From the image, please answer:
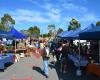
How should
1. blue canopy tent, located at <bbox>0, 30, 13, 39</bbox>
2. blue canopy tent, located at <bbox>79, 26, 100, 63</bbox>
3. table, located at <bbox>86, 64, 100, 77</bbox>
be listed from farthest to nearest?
1. blue canopy tent, located at <bbox>0, 30, 13, 39</bbox>
2. table, located at <bbox>86, 64, 100, 77</bbox>
3. blue canopy tent, located at <bbox>79, 26, 100, 63</bbox>

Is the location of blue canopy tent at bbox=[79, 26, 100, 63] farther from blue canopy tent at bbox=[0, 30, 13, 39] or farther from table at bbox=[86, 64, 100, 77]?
blue canopy tent at bbox=[0, 30, 13, 39]

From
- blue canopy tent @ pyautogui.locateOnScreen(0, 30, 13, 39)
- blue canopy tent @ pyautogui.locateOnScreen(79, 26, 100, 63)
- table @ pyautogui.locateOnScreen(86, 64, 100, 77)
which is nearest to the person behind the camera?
blue canopy tent @ pyautogui.locateOnScreen(79, 26, 100, 63)

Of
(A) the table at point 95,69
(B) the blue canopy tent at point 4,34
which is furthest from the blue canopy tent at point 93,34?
(B) the blue canopy tent at point 4,34

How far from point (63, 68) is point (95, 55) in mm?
3026

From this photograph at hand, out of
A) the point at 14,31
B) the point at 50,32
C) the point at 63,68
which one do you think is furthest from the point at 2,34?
the point at 50,32

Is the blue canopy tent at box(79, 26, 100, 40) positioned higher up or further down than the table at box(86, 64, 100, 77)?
higher up

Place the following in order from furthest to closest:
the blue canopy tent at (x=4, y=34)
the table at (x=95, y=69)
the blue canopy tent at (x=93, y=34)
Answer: the blue canopy tent at (x=4, y=34), the table at (x=95, y=69), the blue canopy tent at (x=93, y=34)

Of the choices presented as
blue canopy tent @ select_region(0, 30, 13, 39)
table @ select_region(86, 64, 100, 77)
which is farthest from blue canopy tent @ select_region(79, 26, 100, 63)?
blue canopy tent @ select_region(0, 30, 13, 39)

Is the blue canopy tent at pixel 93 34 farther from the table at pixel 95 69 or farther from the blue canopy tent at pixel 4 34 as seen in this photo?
the blue canopy tent at pixel 4 34

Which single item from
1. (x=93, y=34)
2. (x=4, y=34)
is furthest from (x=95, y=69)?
(x=4, y=34)

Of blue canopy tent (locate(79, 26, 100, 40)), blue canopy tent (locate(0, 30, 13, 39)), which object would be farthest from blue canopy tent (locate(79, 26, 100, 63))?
blue canopy tent (locate(0, 30, 13, 39))

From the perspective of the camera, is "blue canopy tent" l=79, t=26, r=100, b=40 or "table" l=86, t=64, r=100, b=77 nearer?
"blue canopy tent" l=79, t=26, r=100, b=40

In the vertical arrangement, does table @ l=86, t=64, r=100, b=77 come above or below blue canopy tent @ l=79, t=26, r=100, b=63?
below

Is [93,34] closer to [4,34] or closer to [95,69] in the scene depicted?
[95,69]
